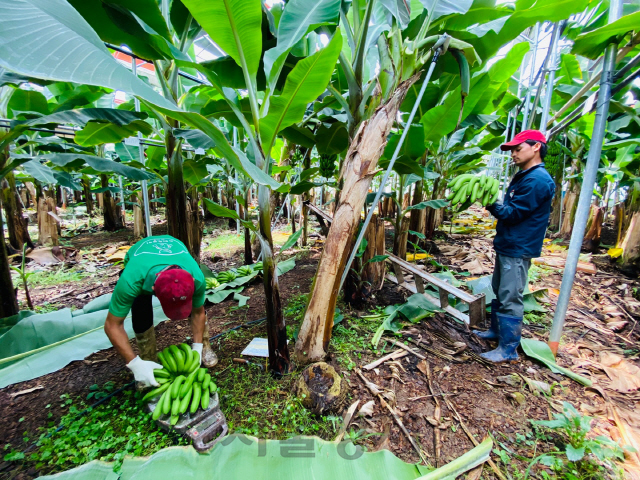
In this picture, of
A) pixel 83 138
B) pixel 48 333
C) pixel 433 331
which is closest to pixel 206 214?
pixel 83 138

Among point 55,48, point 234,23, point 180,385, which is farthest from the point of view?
point 180,385

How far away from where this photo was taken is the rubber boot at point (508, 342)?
206 centimetres

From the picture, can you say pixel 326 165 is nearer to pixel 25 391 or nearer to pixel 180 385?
pixel 180 385

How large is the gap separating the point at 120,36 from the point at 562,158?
291 inches

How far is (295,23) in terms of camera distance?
5.15 ft

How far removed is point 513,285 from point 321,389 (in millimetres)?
1650

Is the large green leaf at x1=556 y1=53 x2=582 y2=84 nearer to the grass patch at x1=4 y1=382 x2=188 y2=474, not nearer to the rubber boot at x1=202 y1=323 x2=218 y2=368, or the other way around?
the rubber boot at x1=202 y1=323 x2=218 y2=368

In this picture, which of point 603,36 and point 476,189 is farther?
point 476,189

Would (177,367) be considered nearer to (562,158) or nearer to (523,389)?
(523,389)

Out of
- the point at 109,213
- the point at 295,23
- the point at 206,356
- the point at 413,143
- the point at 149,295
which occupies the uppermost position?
the point at 295,23

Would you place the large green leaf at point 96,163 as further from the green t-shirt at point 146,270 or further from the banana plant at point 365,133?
the banana plant at point 365,133

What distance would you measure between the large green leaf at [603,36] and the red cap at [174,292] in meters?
2.83

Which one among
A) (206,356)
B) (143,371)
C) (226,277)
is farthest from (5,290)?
(226,277)

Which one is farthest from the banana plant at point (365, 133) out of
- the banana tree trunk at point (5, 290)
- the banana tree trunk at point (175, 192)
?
the banana tree trunk at point (5, 290)
